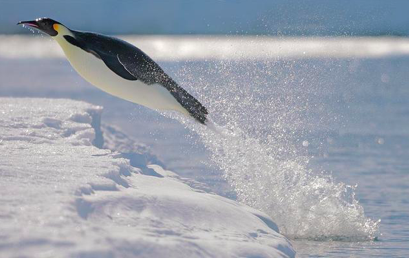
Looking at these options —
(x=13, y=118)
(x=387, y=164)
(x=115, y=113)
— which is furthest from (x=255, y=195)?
(x=115, y=113)

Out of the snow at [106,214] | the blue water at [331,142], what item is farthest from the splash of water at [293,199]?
the snow at [106,214]

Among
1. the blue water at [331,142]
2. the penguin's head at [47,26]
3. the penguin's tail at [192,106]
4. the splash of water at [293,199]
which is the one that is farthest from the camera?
the penguin's head at [47,26]

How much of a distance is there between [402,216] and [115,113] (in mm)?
12808

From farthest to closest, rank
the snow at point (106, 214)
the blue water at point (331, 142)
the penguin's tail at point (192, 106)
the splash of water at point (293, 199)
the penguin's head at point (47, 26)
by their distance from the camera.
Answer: the penguin's head at point (47, 26)
the penguin's tail at point (192, 106)
the blue water at point (331, 142)
the splash of water at point (293, 199)
the snow at point (106, 214)

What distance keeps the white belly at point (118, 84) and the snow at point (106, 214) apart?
1583 mm

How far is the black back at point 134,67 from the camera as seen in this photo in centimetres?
825

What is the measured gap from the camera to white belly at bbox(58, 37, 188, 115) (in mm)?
8273

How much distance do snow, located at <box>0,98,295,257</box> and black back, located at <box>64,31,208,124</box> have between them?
5.09 feet

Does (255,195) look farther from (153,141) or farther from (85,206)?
(153,141)

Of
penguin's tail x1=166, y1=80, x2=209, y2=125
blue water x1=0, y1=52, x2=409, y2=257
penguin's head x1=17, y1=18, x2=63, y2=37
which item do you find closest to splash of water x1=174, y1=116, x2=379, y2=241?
blue water x1=0, y1=52, x2=409, y2=257

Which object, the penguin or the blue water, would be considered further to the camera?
the penguin

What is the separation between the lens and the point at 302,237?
7289 millimetres

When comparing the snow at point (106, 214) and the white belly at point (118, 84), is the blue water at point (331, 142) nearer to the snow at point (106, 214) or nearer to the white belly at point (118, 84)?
the white belly at point (118, 84)

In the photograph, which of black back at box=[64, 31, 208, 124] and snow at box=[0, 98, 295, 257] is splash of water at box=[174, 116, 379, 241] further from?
snow at box=[0, 98, 295, 257]
